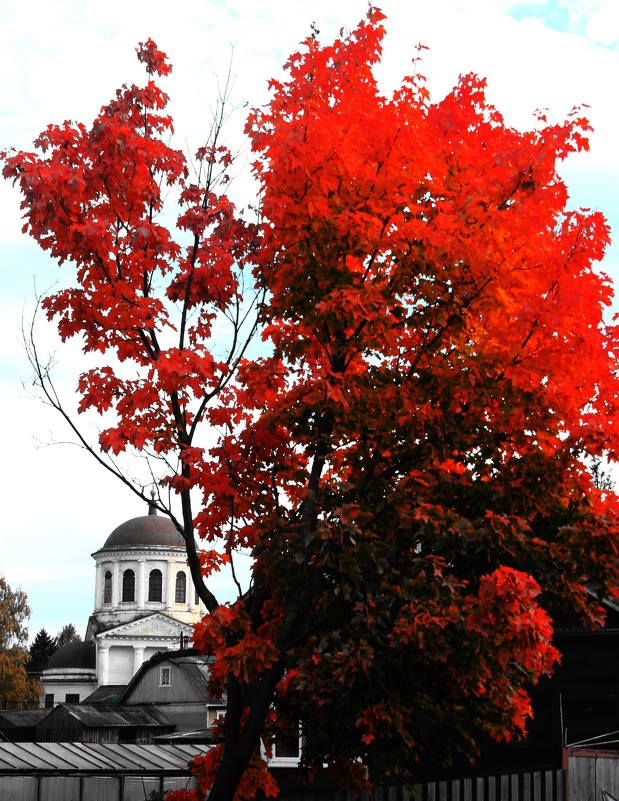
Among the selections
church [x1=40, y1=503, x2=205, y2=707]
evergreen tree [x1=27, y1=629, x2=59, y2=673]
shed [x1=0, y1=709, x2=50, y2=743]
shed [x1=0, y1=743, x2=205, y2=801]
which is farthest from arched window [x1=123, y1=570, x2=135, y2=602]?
shed [x1=0, y1=743, x2=205, y2=801]

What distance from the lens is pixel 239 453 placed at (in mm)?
13320

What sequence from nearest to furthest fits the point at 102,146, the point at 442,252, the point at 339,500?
the point at 442,252 → the point at 339,500 → the point at 102,146

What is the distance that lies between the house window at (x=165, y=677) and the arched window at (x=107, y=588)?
3407 cm

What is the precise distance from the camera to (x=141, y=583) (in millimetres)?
97062

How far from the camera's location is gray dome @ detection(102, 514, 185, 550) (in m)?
97.1

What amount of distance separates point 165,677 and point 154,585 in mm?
32410

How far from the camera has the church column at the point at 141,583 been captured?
9669cm

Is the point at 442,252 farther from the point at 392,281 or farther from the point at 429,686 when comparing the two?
the point at 429,686

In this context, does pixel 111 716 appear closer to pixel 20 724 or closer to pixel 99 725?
pixel 99 725

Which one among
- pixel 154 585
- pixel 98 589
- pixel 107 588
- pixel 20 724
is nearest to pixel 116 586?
pixel 107 588

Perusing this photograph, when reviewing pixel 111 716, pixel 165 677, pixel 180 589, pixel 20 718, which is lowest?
pixel 111 716

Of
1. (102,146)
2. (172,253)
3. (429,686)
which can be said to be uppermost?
(102,146)

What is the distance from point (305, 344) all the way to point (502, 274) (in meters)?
2.35

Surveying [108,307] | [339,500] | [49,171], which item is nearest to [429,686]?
Answer: [339,500]
